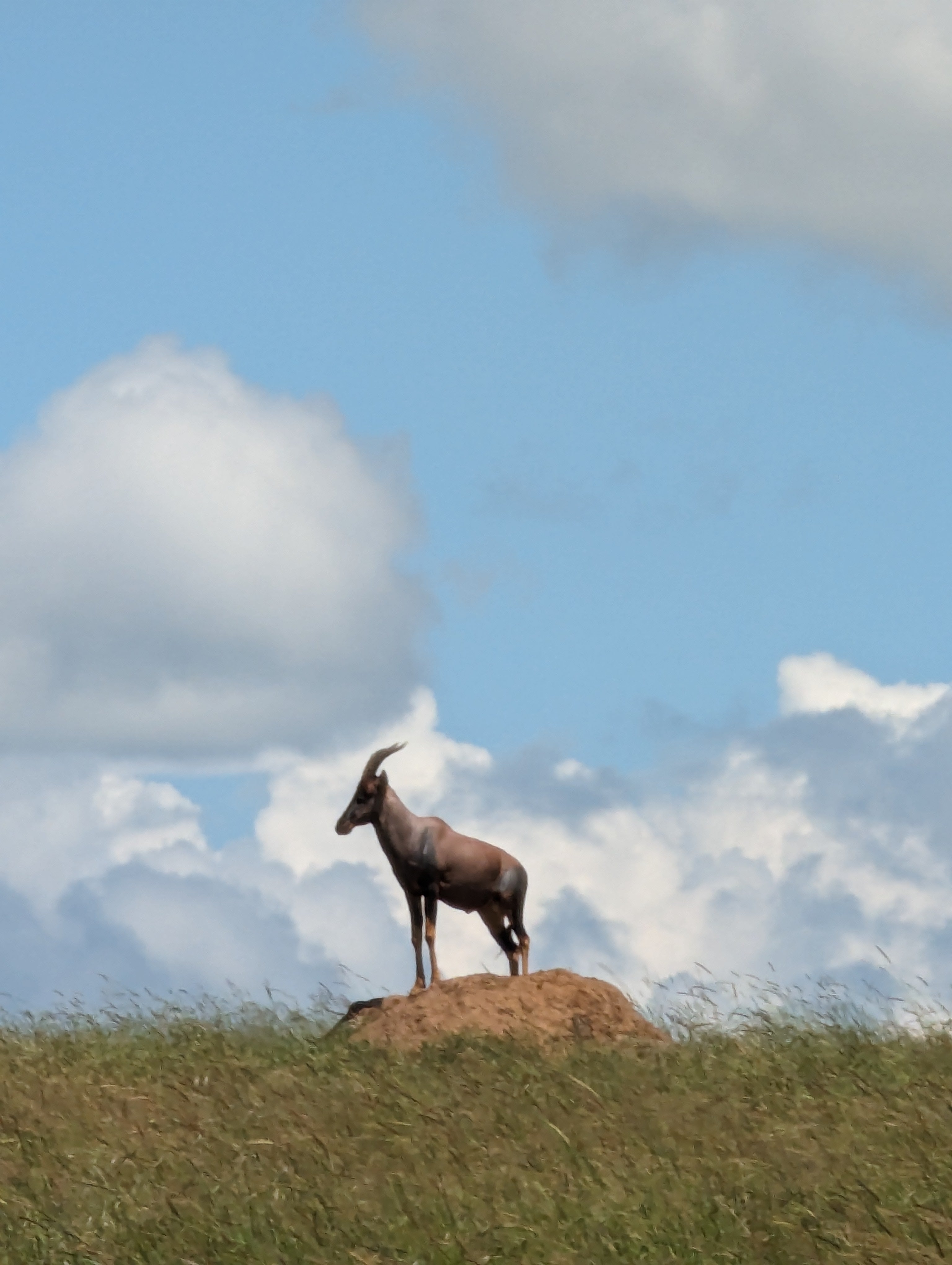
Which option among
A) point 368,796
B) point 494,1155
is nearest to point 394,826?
point 368,796

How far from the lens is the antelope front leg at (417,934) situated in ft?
60.1

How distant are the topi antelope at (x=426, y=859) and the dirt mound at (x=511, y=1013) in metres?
0.90

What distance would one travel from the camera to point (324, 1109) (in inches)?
535

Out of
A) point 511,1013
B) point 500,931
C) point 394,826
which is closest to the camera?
point 511,1013

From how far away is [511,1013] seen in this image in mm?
16984

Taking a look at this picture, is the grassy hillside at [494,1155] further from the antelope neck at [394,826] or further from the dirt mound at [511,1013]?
the antelope neck at [394,826]

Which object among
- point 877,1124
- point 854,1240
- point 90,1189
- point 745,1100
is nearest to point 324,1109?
point 90,1189

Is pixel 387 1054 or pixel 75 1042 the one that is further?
pixel 75 1042

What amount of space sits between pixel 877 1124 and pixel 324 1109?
4066 mm

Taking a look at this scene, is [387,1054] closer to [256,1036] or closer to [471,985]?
[471,985]

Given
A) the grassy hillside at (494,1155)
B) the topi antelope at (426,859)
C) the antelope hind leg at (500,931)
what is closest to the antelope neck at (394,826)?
the topi antelope at (426,859)

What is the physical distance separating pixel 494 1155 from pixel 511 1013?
522 centimetres

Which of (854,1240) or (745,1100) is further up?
(745,1100)

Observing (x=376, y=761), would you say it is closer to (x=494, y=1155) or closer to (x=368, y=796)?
(x=368, y=796)
